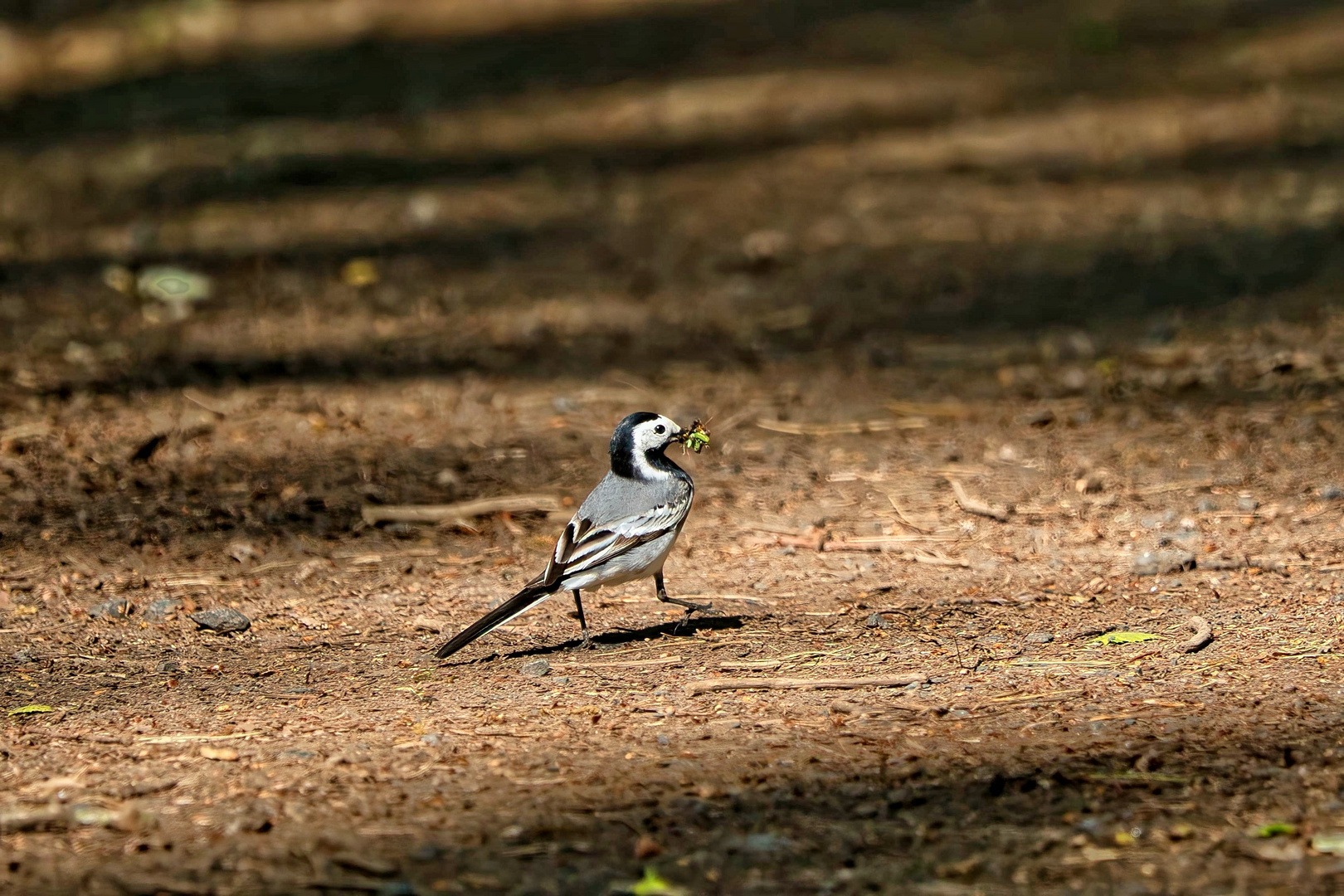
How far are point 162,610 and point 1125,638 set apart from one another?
3288mm

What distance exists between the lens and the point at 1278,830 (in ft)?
11.1

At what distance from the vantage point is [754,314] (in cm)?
920

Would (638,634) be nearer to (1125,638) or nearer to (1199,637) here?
(1125,638)

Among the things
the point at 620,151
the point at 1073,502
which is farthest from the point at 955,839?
the point at 620,151

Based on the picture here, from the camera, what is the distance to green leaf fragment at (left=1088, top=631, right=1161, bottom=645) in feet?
15.6

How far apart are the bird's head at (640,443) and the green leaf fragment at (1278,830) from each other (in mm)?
2513

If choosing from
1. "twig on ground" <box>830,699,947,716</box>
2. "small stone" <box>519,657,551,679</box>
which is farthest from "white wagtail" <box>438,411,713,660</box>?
"twig on ground" <box>830,699,947,716</box>

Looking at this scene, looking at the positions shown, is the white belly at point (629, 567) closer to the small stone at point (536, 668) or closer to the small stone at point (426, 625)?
the small stone at point (536, 668)

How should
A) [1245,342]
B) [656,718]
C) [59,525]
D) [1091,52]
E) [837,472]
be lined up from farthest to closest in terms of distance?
[1091,52]
[1245,342]
[837,472]
[59,525]
[656,718]

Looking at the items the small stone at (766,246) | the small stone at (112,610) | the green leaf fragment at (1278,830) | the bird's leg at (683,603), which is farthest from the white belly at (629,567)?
the small stone at (766,246)

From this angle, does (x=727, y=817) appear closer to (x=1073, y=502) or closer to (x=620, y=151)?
(x=1073, y=502)

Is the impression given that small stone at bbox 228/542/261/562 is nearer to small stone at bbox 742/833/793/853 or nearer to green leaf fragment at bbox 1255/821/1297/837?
small stone at bbox 742/833/793/853

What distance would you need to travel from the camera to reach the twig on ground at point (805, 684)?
4.45 metres

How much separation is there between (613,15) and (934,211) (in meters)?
6.15
